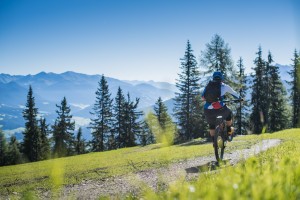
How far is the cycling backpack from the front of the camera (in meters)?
10.0

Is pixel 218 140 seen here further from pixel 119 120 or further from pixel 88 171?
pixel 119 120

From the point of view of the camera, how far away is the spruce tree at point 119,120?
61062 mm

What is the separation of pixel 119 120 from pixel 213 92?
5193 centimetres

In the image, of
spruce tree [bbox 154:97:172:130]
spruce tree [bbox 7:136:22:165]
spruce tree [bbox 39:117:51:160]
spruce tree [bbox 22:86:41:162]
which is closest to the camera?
spruce tree [bbox 22:86:41:162]

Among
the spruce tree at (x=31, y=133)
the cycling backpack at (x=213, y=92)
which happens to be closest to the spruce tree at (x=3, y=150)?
the spruce tree at (x=31, y=133)

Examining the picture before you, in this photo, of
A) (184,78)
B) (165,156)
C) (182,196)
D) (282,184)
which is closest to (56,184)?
(182,196)

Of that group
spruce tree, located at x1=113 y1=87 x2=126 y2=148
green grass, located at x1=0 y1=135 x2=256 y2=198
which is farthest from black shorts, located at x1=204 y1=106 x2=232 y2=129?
spruce tree, located at x1=113 y1=87 x2=126 y2=148

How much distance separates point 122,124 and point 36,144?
17.6 meters

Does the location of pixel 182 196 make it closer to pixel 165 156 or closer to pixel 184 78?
pixel 165 156

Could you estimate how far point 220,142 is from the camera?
413 inches

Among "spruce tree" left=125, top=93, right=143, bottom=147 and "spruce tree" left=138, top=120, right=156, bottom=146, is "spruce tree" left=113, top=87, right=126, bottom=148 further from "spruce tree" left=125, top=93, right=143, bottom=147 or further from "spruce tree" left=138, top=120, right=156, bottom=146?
"spruce tree" left=138, top=120, right=156, bottom=146

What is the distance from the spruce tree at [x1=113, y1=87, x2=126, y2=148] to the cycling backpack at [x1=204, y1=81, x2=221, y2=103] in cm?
5150

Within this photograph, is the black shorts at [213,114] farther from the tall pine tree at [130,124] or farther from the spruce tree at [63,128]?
the spruce tree at [63,128]

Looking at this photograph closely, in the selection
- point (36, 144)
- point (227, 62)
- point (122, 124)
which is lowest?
point (36, 144)
